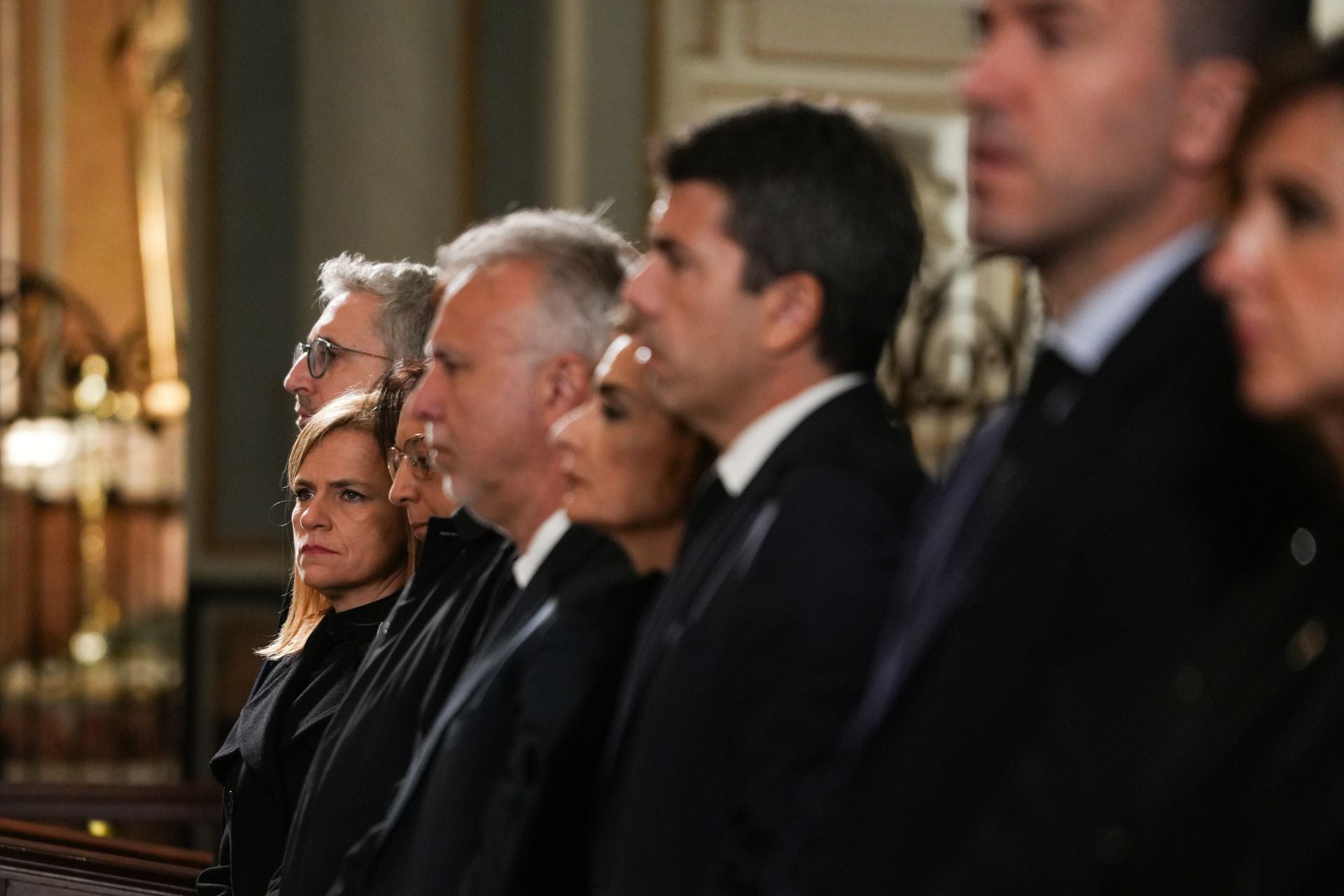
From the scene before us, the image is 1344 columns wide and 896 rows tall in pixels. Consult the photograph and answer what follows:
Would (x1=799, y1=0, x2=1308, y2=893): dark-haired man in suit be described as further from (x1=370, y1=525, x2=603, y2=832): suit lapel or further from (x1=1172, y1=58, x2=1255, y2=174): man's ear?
(x1=370, y1=525, x2=603, y2=832): suit lapel

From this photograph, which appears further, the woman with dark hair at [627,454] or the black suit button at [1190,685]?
the woman with dark hair at [627,454]

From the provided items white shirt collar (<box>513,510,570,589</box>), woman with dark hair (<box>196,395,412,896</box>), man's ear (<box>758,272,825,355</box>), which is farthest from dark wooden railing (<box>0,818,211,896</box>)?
man's ear (<box>758,272,825,355</box>)

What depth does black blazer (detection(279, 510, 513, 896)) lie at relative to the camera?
A: 2504 millimetres

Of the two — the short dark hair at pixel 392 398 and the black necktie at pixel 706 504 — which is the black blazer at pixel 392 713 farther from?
the black necktie at pixel 706 504

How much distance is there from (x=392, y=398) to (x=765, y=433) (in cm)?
123

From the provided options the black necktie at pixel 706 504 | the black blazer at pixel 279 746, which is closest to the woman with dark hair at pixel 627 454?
the black necktie at pixel 706 504

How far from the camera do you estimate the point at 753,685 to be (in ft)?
6.05

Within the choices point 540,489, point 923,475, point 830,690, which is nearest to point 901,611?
point 830,690

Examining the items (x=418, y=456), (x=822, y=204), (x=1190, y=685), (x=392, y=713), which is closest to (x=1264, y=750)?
(x=1190, y=685)

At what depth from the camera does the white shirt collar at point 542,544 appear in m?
2.32

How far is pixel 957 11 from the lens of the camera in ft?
24.9

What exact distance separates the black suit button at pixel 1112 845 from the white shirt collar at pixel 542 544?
1.00 metres

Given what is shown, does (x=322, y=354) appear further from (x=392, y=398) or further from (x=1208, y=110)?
(x=1208, y=110)

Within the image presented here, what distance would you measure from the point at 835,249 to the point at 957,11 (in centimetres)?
588
